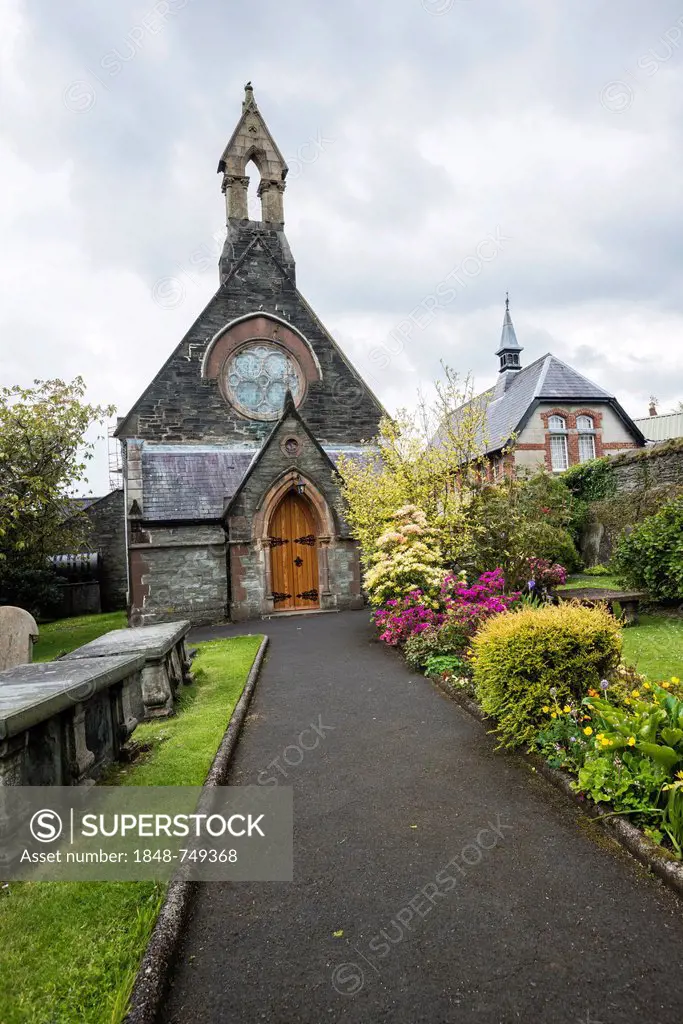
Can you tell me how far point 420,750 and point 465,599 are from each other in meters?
4.36

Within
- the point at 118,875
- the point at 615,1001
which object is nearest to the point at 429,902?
the point at 615,1001

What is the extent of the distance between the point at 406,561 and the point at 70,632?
1282cm

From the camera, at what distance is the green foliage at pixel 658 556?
1047 cm

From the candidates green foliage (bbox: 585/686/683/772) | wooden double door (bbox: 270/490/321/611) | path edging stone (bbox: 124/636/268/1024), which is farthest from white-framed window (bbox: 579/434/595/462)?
path edging stone (bbox: 124/636/268/1024)

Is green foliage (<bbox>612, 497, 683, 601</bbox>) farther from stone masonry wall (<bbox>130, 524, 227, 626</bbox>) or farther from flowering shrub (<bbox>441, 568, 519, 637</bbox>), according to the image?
stone masonry wall (<bbox>130, 524, 227, 626</bbox>)

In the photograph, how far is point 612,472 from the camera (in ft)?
64.4

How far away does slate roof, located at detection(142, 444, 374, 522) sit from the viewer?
640 inches

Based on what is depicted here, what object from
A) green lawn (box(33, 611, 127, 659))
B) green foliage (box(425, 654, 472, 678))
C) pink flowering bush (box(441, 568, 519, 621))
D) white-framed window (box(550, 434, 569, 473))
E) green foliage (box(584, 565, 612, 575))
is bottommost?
green lawn (box(33, 611, 127, 659))

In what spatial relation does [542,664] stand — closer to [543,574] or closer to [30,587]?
[543,574]

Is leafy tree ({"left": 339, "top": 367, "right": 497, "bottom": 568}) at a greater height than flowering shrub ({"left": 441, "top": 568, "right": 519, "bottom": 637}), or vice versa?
leafy tree ({"left": 339, "top": 367, "right": 497, "bottom": 568})

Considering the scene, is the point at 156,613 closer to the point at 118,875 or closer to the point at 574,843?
the point at 118,875

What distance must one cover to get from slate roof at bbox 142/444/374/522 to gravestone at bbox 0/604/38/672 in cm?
735

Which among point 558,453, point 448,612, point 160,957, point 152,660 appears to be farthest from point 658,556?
point 558,453

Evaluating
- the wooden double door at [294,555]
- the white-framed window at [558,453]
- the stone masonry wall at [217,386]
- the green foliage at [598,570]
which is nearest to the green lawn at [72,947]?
the wooden double door at [294,555]
